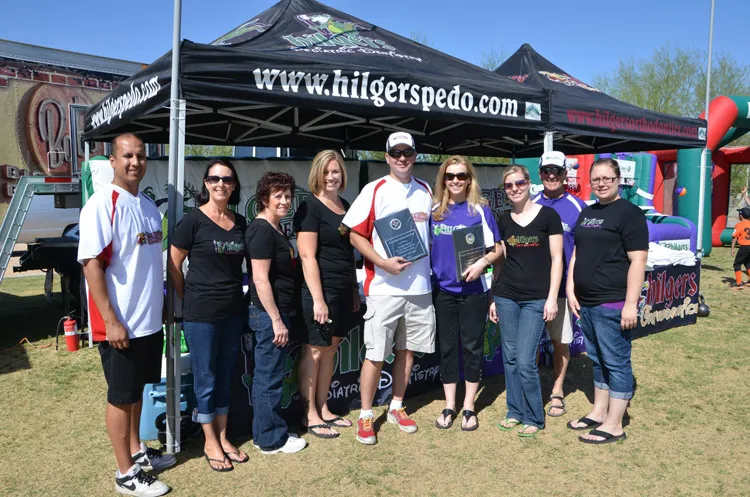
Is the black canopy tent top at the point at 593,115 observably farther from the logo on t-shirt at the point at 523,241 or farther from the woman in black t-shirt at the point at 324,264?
the woman in black t-shirt at the point at 324,264

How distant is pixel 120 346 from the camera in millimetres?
2619

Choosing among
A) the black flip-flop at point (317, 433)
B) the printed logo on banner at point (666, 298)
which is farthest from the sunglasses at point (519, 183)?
the printed logo on banner at point (666, 298)

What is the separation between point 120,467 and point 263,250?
1319 mm

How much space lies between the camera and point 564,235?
3.98 metres

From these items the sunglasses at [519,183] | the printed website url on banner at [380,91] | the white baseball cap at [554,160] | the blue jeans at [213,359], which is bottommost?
the blue jeans at [213,359]

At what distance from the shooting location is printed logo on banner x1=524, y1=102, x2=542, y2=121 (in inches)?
174

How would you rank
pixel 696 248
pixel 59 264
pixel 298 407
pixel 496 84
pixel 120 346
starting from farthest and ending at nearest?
pixel 696 248
pixel 59 264
pixel 496 84
pixel 298 407
pixel 120 346

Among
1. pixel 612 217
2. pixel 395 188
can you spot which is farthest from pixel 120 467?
pixel 612 217

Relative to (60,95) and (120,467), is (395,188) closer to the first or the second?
(120,467)

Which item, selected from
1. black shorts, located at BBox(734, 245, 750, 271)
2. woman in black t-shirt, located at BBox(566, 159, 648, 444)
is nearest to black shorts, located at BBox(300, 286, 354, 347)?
woman in black t-shirt, located at BBox(566, 159, 648, 444)

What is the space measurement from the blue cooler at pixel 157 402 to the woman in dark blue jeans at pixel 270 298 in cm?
45

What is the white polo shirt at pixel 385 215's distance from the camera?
3.30 meters

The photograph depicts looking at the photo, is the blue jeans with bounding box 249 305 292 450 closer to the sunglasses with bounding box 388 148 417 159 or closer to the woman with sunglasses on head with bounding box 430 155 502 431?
the woman with sunglasses on head with bounding box 430 155 502 431

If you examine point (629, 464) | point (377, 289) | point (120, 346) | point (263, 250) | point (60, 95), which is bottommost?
point (629, 464)
